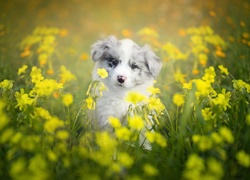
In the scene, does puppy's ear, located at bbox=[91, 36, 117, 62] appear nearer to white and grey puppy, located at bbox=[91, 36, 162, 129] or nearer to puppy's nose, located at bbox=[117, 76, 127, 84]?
white and grey puppy, located at bbox=[91, 36, 162, 129]

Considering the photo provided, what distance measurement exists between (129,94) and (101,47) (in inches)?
41.6

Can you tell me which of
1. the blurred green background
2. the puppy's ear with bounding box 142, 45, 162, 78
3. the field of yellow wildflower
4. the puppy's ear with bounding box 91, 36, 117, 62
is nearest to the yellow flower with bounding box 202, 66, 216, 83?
the field of yellow wildflower

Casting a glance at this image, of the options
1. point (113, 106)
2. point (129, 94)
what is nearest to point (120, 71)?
point (113, 106)

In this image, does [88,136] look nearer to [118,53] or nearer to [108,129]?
[108,129]

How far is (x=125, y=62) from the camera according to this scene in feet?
10.2

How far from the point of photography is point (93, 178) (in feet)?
5.91

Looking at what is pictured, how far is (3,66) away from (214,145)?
8.28ft

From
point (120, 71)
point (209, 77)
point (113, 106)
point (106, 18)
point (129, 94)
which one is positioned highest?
point (106, 18)

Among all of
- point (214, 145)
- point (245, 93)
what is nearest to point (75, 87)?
point (245, 93)

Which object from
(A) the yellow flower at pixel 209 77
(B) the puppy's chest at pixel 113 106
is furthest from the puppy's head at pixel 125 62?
(A) the yellow flower at pixel 209 77

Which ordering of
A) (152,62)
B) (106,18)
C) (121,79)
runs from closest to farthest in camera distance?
(121,79)
(152,62)
(106,18)

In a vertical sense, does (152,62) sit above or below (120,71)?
above

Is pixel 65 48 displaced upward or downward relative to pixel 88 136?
upward

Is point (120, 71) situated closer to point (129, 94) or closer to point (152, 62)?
point (152, 62)
